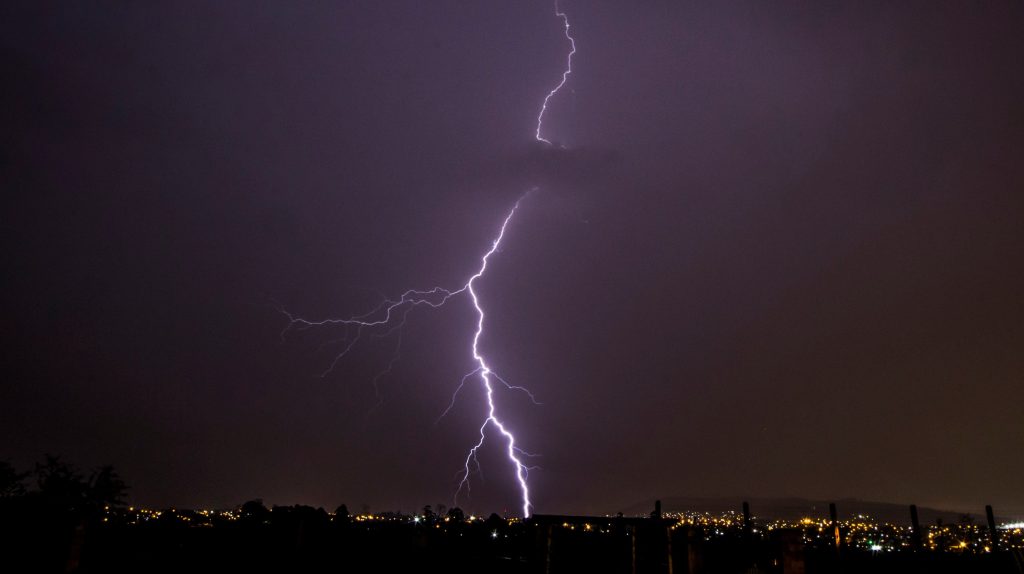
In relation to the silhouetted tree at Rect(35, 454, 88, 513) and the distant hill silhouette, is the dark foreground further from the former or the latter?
the distant hill silhouette

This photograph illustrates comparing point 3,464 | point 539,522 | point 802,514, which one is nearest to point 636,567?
point 539,522

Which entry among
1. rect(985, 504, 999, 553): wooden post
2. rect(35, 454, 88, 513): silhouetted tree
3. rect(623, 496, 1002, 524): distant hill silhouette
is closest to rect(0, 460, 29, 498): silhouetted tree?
rect(35, 454, 88, 513): silhouetted tree

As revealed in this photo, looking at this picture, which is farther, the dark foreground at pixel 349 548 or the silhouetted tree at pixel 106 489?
the silhouetted tree at pixel 106 489

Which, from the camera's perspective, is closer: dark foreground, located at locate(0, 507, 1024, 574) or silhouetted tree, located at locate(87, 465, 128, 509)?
dark foreground, located at locate(0, 507, 1024, 574)

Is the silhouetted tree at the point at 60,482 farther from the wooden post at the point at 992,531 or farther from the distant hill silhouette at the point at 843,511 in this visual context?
the distant hill silhouette at the point at 843,511

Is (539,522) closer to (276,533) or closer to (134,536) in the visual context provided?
(276,533)

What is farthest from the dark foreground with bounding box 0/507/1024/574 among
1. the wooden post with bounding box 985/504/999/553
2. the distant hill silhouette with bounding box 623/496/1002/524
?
the distant hill silhouette with bounding box 623/496/1002/524

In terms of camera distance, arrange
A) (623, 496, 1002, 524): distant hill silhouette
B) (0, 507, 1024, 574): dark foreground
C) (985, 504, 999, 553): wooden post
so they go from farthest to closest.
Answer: (623, 496, 1002, 524): distant hill silhouette
(985, 504, 999, 553): wooden post
(0, 507, 1024, 574): dark foreground

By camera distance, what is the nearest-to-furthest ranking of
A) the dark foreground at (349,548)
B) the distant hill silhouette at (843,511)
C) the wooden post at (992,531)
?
the dark foreground at (349,548) < the wooden post at (992,531) < the distant hill silhouette at (843,511)

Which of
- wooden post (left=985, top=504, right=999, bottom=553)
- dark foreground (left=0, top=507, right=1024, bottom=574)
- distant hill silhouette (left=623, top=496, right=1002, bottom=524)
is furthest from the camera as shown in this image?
distant hill silhouette (left=623, top=496, right=1002, bottom=524)

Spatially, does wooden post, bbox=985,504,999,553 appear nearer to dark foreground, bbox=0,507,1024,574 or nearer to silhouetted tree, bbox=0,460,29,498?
dark foreground, bbox=0,507,1024,574

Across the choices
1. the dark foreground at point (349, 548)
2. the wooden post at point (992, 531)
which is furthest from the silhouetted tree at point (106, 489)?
the wooden post at point (992, 531)
